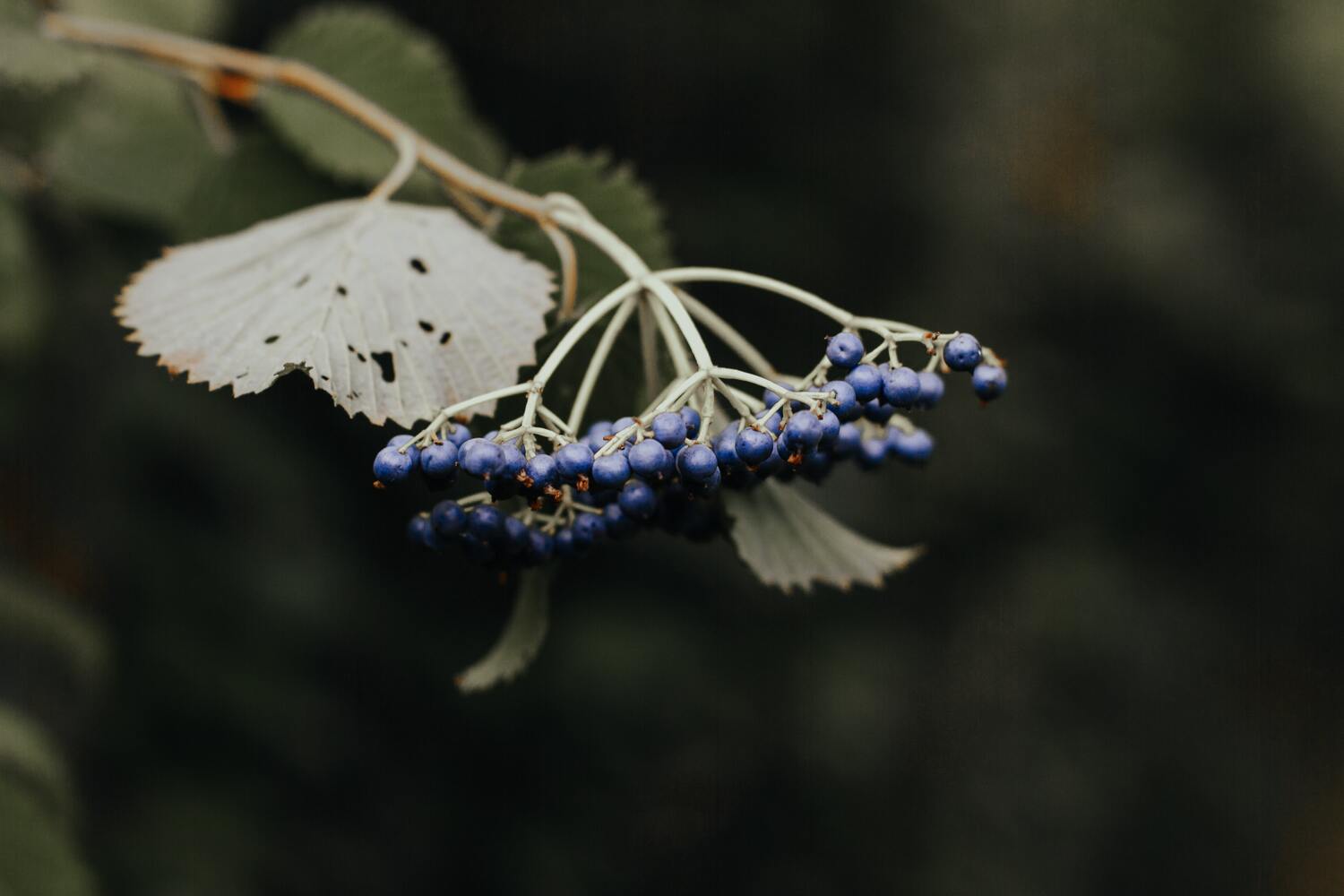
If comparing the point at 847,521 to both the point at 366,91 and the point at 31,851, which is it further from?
the point at 31,851

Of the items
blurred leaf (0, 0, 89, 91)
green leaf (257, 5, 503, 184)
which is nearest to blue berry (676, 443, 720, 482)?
green leaf (257, 5, 503, 184)

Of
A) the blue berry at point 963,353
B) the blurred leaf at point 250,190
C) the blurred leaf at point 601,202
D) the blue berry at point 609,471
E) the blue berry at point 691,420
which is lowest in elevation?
the blue berry at point 609,471

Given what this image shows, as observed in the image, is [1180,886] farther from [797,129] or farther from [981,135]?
[797,129]

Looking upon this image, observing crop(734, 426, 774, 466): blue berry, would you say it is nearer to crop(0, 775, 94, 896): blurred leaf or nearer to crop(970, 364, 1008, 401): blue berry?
crop(970, 364, 1008, 401): blue berry

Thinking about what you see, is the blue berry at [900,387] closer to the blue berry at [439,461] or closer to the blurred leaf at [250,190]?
the blue berry at [439,461]

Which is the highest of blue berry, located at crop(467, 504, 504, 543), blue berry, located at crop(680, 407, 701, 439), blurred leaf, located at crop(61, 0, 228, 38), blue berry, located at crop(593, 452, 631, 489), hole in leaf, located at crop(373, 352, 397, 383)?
blurred leaf, located at crop(61, 0, 228, 38)

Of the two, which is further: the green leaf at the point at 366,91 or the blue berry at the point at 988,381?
the green leaf at the point at 366,91

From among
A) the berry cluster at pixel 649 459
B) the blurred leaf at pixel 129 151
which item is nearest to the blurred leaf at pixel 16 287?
the blurred leaf at pixel 129 151
